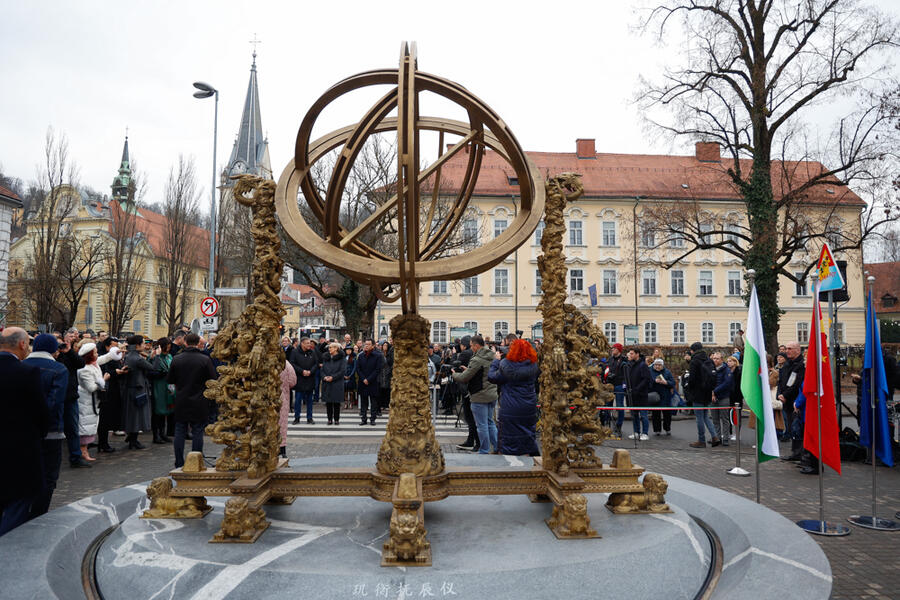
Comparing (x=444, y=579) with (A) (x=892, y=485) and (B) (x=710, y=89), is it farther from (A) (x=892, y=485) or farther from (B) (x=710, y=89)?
(B) (x=710, y=89)

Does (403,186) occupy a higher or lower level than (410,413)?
higher

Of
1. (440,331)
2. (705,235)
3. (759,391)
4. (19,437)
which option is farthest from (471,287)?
(19,437)

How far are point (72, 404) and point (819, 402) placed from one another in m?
9.73

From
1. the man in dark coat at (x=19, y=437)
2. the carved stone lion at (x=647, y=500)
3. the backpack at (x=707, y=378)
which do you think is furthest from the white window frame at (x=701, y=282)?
the man in dark coat at (x=19, y=437)

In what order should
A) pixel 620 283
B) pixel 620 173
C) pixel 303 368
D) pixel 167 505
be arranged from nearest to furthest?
pixel 167 505 < pixel 303 368 < pixel 620 283 < pixel 620 173

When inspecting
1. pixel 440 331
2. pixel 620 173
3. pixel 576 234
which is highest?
pixel 620 173

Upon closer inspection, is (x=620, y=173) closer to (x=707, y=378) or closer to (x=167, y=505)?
(x=707, y=378)

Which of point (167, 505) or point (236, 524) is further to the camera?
point (167, 505)

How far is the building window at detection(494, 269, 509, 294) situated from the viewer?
4353 centimetres

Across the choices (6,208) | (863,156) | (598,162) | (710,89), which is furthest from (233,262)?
(598,162)

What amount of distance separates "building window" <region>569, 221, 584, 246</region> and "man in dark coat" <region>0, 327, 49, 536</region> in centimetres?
4244

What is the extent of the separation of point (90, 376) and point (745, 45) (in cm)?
2172

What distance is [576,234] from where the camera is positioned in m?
45.0

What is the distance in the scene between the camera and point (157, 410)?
1079 centimetres
